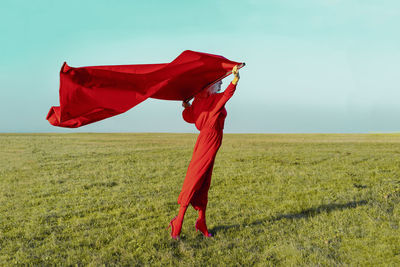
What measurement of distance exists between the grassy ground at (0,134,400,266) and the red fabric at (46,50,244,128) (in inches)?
112

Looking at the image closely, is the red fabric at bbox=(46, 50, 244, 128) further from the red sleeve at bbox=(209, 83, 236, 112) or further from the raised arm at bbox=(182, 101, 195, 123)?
the raised arm at bbox=(182, 101, 195, 123)

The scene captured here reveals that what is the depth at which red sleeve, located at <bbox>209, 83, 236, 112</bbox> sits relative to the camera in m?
6.06

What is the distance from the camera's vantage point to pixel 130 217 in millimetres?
8828

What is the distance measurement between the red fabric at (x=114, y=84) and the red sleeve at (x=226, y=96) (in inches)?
18.4

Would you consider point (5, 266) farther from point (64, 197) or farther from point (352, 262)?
point (352, 262)

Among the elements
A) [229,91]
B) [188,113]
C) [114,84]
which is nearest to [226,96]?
[229,91]

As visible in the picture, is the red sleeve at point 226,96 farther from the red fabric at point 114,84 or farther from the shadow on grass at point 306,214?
the shadow on grass at point 306,214

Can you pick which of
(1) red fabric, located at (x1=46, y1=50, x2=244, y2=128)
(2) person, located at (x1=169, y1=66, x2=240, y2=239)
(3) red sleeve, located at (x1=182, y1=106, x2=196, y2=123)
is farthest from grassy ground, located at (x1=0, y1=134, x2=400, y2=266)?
(1) red fabric, located at (x1=46, y1=50, x2=244, y2=128)

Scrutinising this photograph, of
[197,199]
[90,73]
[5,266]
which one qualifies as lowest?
[5,266]

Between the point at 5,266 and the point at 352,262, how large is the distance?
6660 millimetres

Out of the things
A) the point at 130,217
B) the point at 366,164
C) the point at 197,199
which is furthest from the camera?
→ the point at 366,164

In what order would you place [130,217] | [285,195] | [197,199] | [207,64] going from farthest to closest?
[285,195]
[130,217]
[197,199]
[207,64]

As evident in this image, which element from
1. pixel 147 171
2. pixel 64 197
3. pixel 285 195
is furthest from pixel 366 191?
pixel 64 197

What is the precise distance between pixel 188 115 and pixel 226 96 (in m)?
A: 1.33
